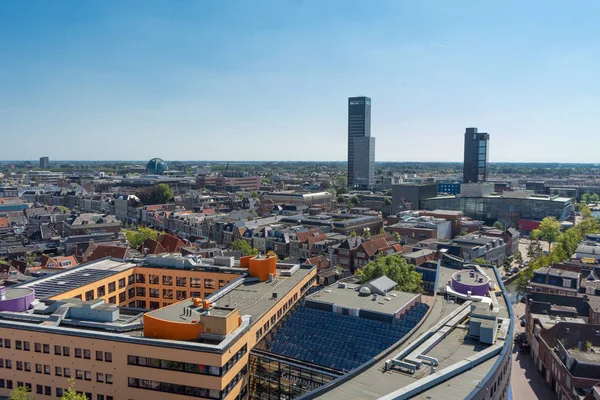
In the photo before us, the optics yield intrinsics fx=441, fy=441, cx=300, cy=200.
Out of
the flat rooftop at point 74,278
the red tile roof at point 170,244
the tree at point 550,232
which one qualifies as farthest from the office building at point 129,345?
the tree at point 550,232

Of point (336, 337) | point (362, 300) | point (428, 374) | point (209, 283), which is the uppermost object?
point (362, 300)

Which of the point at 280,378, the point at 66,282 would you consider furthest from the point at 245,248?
the point at 280,378

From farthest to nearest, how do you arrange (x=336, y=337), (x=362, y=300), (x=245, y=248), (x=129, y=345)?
(x=245, y=248) < (x=362, y=300) < (x=336, y=337) < (x=129, y=345)

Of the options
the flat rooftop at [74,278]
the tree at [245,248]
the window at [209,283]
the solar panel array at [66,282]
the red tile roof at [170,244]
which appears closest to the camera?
the solar panel array at [66,282]

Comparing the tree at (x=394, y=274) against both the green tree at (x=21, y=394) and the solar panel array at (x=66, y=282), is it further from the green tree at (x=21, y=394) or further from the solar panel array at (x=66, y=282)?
the green tree at (x=21, y=394)

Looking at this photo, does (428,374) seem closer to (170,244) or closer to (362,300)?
(362,300)

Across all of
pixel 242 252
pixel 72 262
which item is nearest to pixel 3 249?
pixel 72 262

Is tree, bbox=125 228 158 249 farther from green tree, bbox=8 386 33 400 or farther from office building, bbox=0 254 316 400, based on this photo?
green tree, bbox=8 386 33 400
